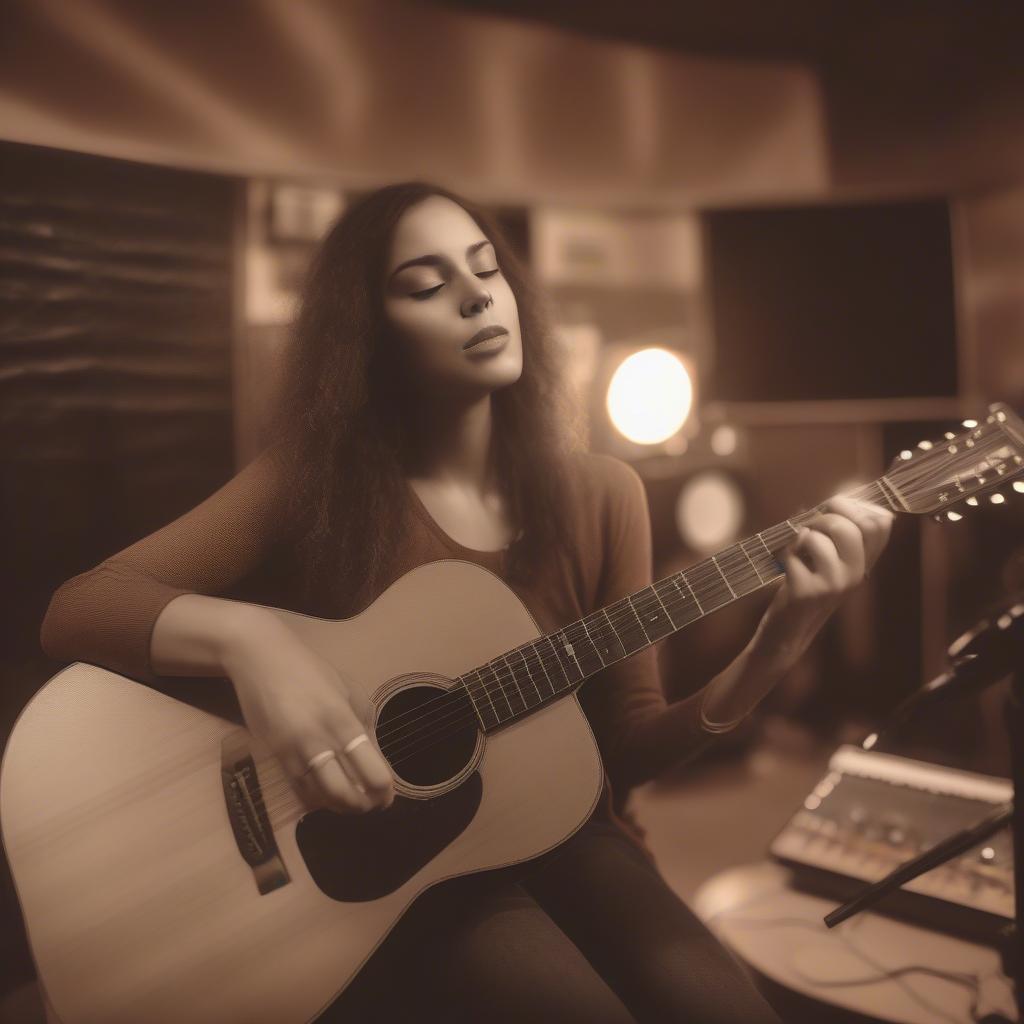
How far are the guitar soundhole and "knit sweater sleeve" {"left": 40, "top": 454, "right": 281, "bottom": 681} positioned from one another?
Result: 0.82ft

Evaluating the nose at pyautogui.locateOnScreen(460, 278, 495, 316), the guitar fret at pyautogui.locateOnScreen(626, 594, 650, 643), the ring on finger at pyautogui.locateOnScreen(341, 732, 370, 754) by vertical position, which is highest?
the nose at pyautogui.locateOnScreen(460, 278, 495, 316)

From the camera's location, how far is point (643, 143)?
6.98ft

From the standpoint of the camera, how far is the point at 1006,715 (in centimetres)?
90

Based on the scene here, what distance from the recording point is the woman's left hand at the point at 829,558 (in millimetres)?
821

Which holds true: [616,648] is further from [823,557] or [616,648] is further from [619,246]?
[619,246]

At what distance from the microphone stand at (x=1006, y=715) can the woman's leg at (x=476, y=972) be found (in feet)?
1.00

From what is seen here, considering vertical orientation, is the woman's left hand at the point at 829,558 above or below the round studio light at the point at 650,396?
below

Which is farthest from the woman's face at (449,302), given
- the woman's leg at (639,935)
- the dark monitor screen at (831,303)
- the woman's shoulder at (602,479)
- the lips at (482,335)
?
the dark monitor screen at (831,303)

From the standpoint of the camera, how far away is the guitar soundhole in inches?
33.3

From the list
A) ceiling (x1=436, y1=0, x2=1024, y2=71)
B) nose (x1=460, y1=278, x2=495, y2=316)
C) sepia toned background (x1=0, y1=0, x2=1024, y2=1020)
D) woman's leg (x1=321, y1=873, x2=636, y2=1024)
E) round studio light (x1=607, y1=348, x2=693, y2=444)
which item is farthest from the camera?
ceiling (x1=436, y1=0, x2=1024, y2=71)

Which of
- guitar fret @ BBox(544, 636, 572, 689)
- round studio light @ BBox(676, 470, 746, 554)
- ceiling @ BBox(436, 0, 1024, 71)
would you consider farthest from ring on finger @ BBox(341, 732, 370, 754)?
ceiling @ BBox(436, 0, 1024, 71)

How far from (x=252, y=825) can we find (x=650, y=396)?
3.18 feet

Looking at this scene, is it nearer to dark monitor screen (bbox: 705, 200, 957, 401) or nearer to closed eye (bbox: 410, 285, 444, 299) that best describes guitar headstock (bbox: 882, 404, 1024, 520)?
closed eye (bbox: 410, 285, 444, 299)

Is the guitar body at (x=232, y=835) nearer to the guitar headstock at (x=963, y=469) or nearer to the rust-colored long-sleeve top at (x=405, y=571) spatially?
the rust-colored long-sleeve top at (x=405, y=571)
